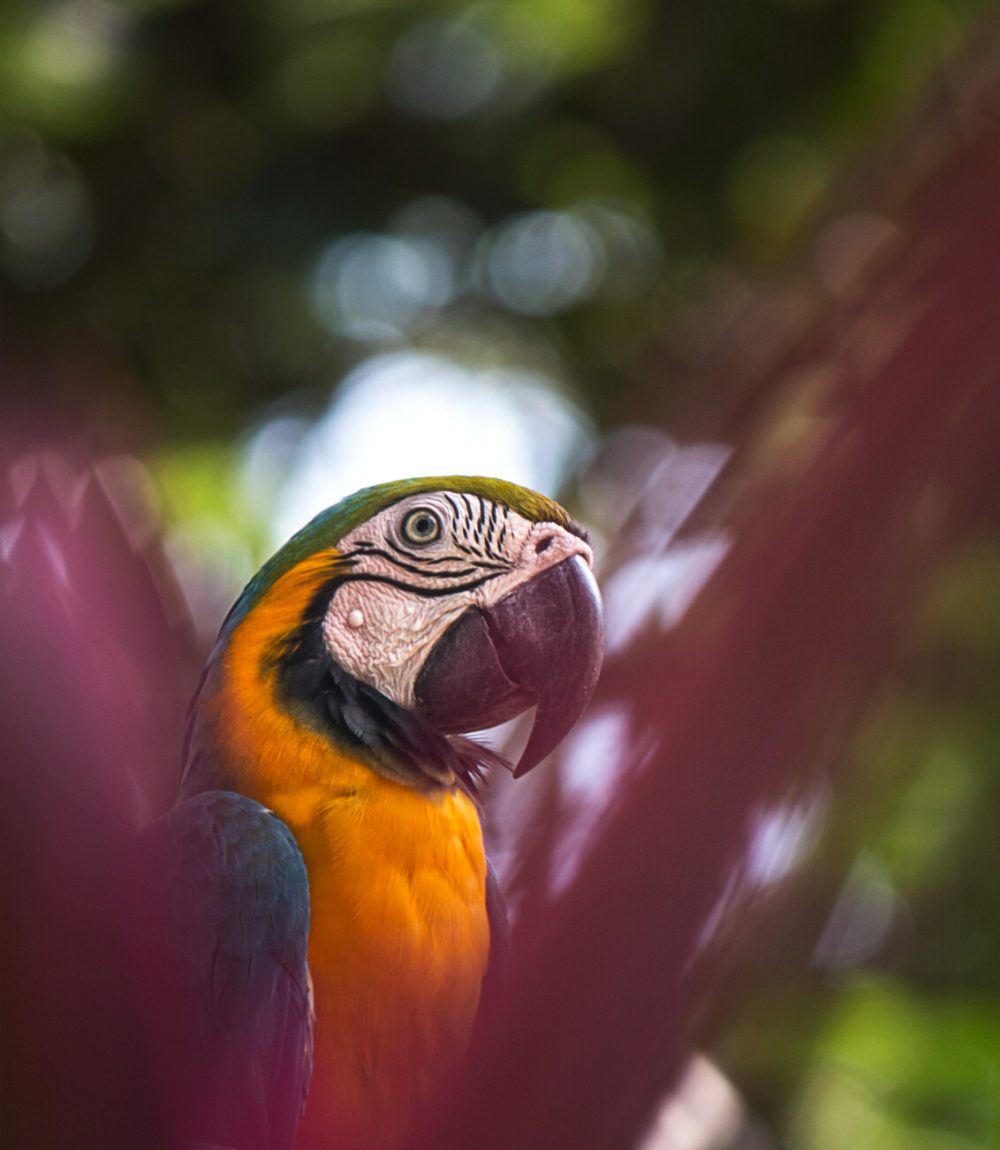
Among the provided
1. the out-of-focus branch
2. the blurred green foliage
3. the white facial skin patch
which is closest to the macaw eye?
the white facial skin patch

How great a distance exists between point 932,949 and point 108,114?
1166 millimetres

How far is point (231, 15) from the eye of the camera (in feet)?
4.57

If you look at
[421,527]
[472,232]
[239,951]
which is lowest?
[239,951]

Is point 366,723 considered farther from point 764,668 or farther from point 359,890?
point 764,668

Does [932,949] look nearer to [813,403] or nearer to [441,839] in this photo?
[441,839]

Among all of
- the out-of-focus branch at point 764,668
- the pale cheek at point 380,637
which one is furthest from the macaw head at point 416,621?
the out-of-focus branch at point 764,668

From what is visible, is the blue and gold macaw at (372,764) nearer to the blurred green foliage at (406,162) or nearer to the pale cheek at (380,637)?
the pale cheek at (380,637)

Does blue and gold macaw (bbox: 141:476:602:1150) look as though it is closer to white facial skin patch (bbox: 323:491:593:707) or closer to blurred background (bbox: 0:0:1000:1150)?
white facial skin patch (bbox: 323:491:593:707)

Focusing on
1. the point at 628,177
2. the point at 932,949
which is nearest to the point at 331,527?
the point at 932,949

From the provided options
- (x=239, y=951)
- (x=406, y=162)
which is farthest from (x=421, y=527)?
(x=406, y=162)

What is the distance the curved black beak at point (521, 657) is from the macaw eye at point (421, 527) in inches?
0.9

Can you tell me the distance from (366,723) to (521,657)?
0.05 metres

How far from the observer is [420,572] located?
0.33 meters

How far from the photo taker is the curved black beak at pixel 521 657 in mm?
290
